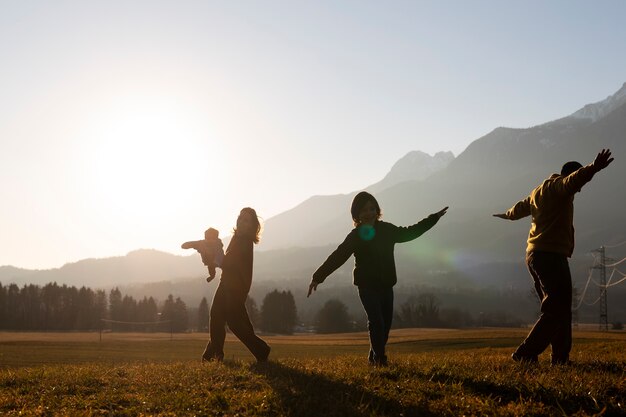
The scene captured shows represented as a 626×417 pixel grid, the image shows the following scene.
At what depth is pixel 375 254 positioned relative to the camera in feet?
32.0

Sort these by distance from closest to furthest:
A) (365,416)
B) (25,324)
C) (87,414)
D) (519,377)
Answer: (365,416), (87,414), (519,377), (25,324)

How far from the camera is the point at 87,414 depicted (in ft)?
21.0

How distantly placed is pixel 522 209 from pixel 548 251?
110cm

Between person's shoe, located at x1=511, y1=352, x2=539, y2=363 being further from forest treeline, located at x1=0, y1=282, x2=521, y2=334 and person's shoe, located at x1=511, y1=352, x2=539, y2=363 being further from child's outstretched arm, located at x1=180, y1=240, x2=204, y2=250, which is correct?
forest treeline, located at x1=0, y1=282, x2=521, y2=334

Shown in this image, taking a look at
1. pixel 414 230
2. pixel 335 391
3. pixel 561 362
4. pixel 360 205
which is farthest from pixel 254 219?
pixel 561 362

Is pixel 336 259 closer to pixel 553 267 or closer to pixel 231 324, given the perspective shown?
pixel 231 324

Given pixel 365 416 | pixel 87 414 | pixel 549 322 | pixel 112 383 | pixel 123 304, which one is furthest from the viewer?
pixel 123 304

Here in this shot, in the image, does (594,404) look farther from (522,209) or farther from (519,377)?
(522,209)

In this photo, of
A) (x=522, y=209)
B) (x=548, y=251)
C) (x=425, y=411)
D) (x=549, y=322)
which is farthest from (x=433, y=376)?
(x=522, y=209)

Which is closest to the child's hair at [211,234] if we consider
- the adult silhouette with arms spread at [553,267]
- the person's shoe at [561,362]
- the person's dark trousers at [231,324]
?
the person's dark trousers at [231,324]

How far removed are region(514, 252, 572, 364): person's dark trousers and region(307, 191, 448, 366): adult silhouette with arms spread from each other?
1894 millimetres

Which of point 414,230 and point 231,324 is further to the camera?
point 231,324

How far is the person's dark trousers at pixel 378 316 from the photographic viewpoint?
9.44 m

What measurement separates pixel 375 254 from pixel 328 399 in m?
3.75
